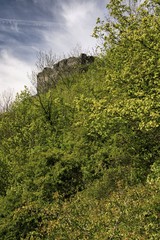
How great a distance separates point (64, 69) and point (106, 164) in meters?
33.9

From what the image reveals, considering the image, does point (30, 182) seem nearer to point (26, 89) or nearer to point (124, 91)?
point (124, 91)

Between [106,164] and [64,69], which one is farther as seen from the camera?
[64,69]

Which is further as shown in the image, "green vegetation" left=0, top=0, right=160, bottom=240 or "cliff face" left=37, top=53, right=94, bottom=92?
"cliff face" left=37, top=53, right=94, bottom=92

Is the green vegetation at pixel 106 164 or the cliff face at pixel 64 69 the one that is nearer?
the green vegetation at pixel 106 164

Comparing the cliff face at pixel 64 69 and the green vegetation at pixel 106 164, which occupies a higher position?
the cliff face at pixel 64 69

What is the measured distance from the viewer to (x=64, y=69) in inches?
2119

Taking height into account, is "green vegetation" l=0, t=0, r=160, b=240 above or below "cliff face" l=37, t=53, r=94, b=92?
below

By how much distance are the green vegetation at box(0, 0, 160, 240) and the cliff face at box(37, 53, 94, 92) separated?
2405cm

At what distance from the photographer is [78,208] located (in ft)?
47.8

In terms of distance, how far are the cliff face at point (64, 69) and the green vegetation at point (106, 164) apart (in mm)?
24050

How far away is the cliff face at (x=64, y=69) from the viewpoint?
51353 millimetres

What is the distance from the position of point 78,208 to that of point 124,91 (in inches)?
289

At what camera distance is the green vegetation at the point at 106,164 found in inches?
487

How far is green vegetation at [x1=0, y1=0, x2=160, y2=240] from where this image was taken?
12359 mm
